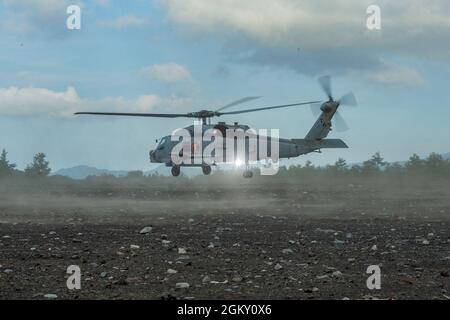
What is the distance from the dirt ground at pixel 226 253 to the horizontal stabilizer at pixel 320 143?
11.2 m

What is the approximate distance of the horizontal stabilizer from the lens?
111 feet

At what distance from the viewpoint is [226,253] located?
Answer: 12555 mm

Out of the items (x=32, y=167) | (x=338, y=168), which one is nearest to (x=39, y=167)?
(x=32, y=167)

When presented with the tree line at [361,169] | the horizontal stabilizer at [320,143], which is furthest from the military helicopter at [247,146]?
the tree line at [361,169]

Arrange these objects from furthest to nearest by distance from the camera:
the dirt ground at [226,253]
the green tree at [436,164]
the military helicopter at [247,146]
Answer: the green tree at [436,164] → the military helicopter at [247,146] → the dirt ground at [226,253]

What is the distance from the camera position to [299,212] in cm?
2155

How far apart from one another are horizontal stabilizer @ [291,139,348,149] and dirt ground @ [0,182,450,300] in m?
11.2

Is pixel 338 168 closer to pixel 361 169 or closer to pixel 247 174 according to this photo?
pixel 361 169

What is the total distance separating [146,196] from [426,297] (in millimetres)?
22409

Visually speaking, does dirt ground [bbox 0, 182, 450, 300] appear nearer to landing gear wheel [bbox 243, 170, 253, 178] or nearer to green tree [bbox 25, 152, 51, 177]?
landing gear wheel [bbox 243, 170, 253, 178]

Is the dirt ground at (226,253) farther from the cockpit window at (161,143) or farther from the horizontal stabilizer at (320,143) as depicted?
the horizontal stabilizer at (320,143)

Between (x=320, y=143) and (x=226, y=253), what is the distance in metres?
22.8

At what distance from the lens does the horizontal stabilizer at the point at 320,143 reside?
33.8 m

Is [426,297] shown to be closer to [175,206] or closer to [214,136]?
[175,206]
